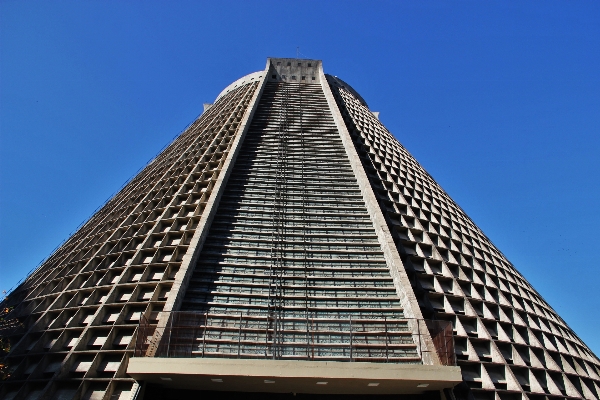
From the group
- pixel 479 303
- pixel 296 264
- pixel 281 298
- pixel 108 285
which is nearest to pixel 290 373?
pixel 281 298

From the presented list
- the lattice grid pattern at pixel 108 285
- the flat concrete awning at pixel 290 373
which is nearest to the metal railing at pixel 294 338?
the flat concrete awning at pixel 290 373

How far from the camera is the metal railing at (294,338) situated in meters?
10.8

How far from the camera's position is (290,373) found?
970cm

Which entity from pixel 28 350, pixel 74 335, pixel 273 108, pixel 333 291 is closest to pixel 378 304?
pixel 333 291

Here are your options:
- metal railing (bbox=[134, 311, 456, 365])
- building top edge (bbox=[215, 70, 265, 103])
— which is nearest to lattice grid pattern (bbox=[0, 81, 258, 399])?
metal railing (bbox=[134, 311, 456, 365])

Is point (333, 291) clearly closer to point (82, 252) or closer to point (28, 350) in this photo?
point (28, 350)

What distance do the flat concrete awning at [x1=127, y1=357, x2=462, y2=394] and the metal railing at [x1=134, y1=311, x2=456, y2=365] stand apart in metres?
0.51

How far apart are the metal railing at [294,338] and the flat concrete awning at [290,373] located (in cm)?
51

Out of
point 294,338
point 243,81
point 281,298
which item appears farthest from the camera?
point 243,81

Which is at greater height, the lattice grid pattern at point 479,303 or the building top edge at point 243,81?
the building top edge at point 243,81

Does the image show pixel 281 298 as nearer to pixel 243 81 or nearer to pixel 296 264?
pixel 296 264

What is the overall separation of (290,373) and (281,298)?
12.1ft

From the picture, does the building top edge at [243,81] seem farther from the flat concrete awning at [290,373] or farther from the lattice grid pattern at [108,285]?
the flat concrete awning at [290,373]

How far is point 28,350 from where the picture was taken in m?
13.1
